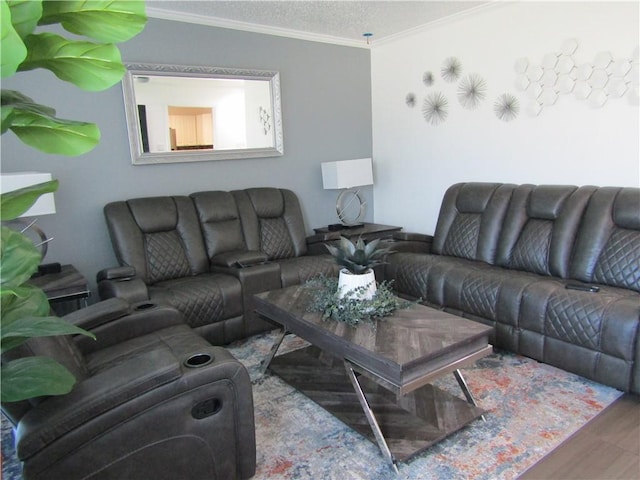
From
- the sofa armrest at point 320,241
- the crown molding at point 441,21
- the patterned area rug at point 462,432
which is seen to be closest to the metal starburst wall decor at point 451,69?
the crown molding at point 441,21

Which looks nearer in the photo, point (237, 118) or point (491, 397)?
point (491, 397)

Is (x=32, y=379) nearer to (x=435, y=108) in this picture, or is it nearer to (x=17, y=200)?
(x=17, y=200)

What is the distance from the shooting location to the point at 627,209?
115 inches

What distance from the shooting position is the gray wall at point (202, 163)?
345cm

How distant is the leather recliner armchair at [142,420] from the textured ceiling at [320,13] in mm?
2887

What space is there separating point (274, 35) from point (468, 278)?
117 inches

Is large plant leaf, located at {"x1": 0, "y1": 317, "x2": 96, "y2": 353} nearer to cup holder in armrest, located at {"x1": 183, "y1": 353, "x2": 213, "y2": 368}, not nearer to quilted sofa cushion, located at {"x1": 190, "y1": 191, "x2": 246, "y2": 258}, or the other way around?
cup holder in armrest, located at {"x1": 183, "y1": 353, "x2": 213, "y2": 368}

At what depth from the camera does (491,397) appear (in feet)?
8.36

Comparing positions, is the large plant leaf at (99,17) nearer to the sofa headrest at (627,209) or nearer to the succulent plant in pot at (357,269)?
the succulent plant in pot at (357,269)

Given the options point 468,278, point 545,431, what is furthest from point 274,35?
point 545,431

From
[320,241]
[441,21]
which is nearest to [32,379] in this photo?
[320,241]

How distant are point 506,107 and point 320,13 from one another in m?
1.84

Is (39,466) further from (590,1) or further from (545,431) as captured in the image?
(590,1)

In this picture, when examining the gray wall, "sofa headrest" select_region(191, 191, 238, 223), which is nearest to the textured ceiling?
the gray wall
